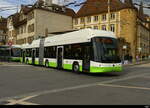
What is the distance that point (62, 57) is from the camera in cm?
2195

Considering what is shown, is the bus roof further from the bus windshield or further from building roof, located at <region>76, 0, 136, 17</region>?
building roof, located at <region>76, 0, 136, 17</region>

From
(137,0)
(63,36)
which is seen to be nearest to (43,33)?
(63,36)

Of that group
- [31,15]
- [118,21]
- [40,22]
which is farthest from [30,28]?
[118,21]

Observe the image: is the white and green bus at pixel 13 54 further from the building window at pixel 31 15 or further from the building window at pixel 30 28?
the building window at pixel 31 15

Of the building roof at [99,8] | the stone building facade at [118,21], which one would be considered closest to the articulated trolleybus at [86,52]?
the stone building facade at [118,21]

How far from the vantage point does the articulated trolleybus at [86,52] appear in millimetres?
17016

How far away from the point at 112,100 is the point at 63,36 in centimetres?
1459

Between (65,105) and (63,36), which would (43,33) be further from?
(65,105)

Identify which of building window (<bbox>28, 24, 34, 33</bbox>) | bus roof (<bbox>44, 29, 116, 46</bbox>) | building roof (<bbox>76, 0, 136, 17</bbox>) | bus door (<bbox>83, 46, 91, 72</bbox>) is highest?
building roof (<bbox>76, 0, 136, 17</bbox>)

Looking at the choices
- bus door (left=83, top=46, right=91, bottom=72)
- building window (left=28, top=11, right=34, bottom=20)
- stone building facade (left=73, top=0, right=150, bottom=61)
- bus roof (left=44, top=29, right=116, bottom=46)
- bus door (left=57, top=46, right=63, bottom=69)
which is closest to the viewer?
bus door (left=83, top=46, right=91, bottom=72)

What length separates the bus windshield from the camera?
17.0m

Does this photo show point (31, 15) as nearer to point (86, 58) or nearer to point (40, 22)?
point (40, 22)

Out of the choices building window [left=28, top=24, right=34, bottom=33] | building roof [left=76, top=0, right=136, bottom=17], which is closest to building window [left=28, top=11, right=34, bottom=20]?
building window [left=28, top=24, right=34, bottom=33]

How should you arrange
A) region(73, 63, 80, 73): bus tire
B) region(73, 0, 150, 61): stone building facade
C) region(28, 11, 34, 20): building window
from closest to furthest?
region(73, 63, 80, 73): bus tire, region(73, 0, 150, 61): stone building facade, region(28, 11, 34, 20): building window
